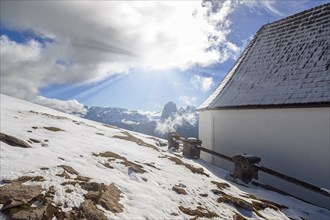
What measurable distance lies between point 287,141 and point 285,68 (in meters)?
4.33

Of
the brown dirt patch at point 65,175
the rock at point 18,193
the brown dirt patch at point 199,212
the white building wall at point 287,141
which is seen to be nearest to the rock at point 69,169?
the brown dirt patch at point 65,175

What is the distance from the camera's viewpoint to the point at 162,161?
10.6m

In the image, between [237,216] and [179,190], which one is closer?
[237,216]

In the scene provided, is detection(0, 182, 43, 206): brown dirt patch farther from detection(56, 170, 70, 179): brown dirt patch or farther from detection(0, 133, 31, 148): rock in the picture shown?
detection(0, 133, 31, 148): rock

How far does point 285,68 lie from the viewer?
1514 cm

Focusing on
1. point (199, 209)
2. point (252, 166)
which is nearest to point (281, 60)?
point (252, 166)

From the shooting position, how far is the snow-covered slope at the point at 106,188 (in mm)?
5215

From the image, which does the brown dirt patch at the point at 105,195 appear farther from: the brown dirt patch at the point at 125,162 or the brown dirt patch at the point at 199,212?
the brown dirt patch at the point at 125,162

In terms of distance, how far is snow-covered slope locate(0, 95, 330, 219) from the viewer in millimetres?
5215

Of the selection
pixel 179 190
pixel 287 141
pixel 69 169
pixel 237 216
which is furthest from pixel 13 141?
pixel 287 141

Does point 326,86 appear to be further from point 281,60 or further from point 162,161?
point 162,161

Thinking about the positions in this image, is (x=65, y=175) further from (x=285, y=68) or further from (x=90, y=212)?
(x=285, y=68)

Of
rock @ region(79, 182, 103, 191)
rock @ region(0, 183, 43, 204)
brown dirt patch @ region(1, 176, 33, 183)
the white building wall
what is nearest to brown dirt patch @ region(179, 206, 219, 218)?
rock @ region(79, 182, 103, 191)

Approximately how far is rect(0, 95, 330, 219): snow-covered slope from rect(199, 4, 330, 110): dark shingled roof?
17.0ft
